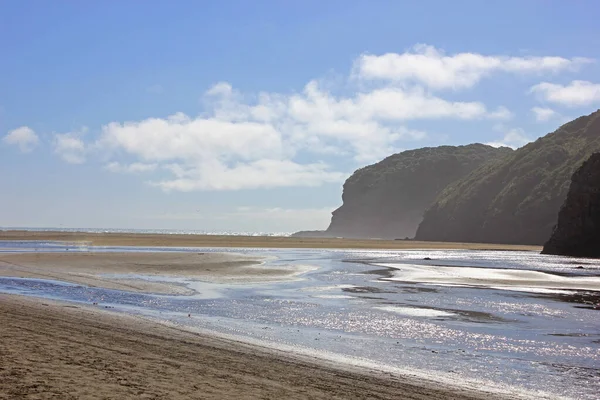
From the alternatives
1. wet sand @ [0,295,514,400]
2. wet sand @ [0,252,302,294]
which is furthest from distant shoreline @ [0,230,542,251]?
wet sand @ [0,295,514,400]

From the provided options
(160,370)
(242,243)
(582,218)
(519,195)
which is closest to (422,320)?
(160,370)

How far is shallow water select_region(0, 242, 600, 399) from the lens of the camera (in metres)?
13.2

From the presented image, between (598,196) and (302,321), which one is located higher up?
(598,196)

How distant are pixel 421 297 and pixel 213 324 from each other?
13.0 m

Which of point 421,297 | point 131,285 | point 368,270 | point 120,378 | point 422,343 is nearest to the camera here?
point 120,378

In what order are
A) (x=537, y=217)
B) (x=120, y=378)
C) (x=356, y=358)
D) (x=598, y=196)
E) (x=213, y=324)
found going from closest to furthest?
(x=120, y=378) → (x=356, y=358) → (x=213, y=324) → (x=598, y=196) → (x=537, y=217)

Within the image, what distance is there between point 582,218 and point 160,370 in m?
78.8

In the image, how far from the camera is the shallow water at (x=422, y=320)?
520 inches

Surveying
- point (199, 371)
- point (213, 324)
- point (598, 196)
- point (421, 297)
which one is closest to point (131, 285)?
point (213, 324)

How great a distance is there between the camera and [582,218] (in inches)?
3012

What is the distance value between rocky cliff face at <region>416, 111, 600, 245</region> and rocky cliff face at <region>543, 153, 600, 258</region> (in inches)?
1451

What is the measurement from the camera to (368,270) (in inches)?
1790

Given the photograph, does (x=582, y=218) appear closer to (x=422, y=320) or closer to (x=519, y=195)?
(x=519, y=195)

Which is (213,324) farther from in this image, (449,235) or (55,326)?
(449,235)
